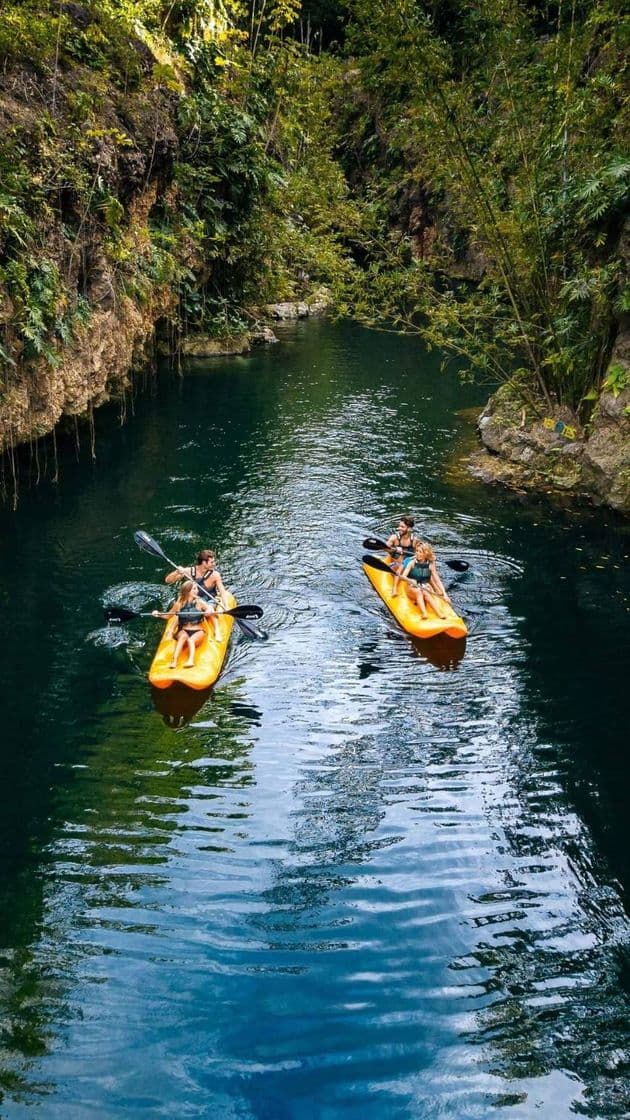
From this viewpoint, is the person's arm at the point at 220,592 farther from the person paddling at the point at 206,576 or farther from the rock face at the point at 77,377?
the rock face at the point at 77,377

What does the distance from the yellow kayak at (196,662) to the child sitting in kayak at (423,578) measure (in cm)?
215

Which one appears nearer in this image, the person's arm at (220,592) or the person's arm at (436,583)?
the person's arm at (220,592)

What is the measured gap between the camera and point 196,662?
27.0 feet

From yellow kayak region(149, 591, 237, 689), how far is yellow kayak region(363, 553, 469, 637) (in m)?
1.93

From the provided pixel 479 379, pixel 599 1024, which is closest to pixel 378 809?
pixel 599 1024

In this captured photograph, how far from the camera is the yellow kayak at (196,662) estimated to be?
7910 mm

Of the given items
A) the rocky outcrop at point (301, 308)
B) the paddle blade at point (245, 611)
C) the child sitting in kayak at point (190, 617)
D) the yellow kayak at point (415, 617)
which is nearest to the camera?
the child sitting in kayak at point (190, 617)

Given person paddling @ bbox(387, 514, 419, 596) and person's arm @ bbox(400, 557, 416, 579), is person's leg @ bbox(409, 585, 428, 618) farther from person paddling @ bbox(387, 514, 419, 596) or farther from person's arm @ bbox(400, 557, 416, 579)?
person paddling @ bbox(387, 514, 419, 596)

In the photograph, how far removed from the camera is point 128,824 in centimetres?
616

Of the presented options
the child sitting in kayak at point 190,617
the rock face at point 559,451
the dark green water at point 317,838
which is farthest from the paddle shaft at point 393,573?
the rock face at point 559,451

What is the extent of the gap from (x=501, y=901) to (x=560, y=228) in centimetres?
1095

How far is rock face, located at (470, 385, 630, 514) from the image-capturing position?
12188mm

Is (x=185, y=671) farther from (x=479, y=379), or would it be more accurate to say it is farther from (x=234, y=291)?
(x=234, y=291)

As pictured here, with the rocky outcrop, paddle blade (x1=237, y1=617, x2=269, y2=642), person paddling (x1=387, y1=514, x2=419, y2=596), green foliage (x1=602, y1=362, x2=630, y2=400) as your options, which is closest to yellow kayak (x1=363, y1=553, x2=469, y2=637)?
person paddling (x1=387, y1=514, x2=419, y2=596)
